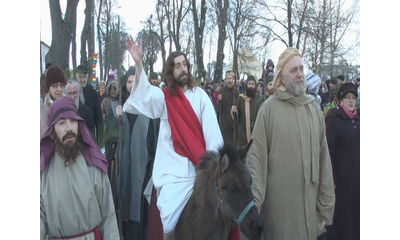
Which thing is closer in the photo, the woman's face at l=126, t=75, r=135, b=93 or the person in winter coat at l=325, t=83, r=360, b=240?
the person in winter coat at l=325, t=83, r=360, b=240

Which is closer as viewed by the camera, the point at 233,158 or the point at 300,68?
the point at 233,158

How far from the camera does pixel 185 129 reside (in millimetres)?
4293

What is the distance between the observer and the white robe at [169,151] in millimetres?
4094

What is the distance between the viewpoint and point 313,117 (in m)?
4.15

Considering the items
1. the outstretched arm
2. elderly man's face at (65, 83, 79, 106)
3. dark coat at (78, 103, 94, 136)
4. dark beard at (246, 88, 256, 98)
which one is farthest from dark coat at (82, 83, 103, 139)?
dark beard at (246, 88, 256, 98)

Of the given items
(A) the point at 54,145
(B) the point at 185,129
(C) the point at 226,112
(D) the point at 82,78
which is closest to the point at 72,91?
(D) the point at 82,78

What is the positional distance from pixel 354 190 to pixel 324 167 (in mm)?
1486

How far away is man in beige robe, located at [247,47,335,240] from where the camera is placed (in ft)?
13.2

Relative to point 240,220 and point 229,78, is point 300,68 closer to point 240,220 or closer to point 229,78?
point 240,220

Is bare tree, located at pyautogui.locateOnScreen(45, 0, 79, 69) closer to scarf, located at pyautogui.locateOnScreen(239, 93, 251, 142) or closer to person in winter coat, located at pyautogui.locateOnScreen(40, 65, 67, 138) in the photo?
scarf, located at pyautogui.locateOnScreen(239, 93, 251, 142)

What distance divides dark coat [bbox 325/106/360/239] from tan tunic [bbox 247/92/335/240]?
1.33 metres

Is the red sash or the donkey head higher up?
the red sash

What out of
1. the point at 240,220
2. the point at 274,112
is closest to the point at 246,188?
the point at 240,220

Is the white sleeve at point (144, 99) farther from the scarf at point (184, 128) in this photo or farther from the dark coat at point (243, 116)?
the dark coat at point (243, 116)
